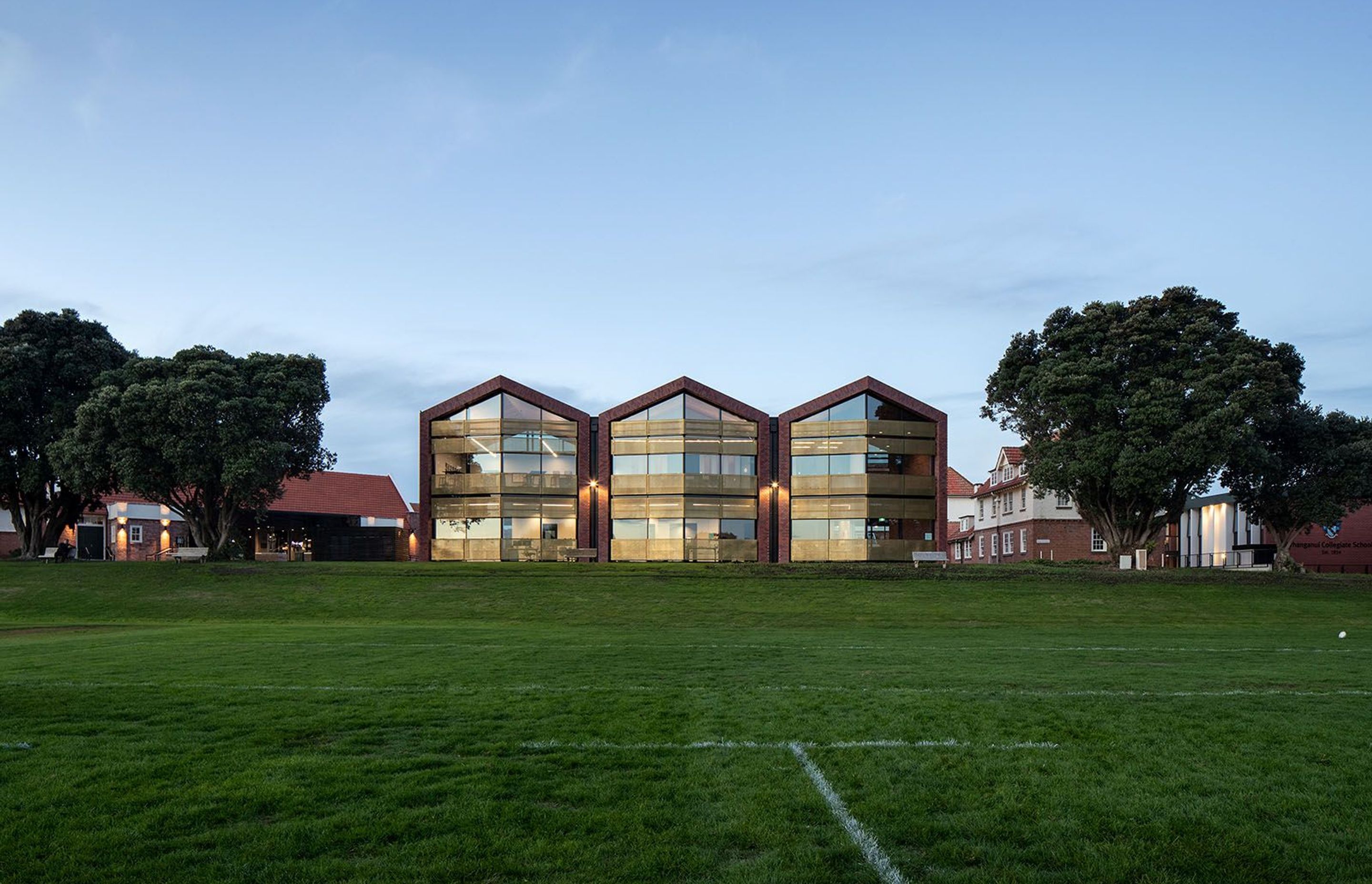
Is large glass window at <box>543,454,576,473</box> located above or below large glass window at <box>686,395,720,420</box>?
below

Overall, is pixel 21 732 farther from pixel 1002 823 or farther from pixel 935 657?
pixel 935 657

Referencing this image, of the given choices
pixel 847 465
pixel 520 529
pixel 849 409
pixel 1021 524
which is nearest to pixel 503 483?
pixel 520 529

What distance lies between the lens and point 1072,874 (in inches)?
207

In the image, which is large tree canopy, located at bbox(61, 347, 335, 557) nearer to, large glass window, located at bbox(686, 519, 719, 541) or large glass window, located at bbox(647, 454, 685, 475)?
large glass window, located at bbox(647, 454, 685, 475)

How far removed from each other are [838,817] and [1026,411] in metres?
43.4

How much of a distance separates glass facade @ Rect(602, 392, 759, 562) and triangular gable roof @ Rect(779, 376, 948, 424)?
3.56m

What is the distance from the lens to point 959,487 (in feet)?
287

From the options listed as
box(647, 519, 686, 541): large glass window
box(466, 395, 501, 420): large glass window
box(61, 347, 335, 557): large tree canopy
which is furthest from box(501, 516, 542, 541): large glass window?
box(61, 347, 335, 557): large tree canopy

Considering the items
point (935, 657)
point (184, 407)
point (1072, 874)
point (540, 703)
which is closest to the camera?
point (1072, 874)

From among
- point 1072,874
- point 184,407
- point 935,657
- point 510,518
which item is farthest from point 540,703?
point 510,518

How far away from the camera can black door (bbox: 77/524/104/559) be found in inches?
2537

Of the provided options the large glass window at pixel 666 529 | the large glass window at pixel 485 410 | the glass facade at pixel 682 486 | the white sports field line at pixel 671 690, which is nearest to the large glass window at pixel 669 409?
the glass facade at pixel 682 486

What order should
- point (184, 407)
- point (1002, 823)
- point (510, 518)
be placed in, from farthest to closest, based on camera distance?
point (510, 518)
point (184, 407)
point (1002, 823)

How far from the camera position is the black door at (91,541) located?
6444 centimetres
